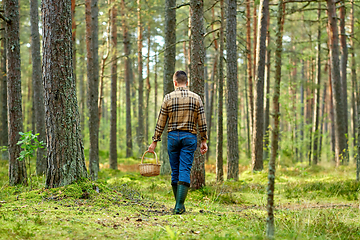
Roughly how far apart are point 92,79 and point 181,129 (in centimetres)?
669

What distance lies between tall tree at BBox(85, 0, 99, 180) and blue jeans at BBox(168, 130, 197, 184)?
6202mm

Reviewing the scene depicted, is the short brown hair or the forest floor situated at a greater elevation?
the short brown hair

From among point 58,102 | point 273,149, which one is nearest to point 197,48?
point 58,102

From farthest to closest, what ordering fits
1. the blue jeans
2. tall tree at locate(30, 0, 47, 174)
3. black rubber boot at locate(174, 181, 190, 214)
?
tall tree at locate(30, 0, 47, 174) < the blue jeans < black rubber boot at locate(174, 181, 190, 214)

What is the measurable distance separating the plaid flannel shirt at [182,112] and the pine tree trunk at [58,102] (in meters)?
1.60

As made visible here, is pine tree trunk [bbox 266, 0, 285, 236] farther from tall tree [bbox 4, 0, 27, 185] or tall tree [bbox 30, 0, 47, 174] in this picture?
tall tree [bbox 30, 0, 47, 174]

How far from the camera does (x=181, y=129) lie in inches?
186

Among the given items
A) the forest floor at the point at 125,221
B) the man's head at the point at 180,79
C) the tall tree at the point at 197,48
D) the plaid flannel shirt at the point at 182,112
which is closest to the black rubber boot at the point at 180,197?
the forest floor at the point at 125,221

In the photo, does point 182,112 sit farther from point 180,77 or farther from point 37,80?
point 37,80

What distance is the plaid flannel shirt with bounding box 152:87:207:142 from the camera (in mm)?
4752

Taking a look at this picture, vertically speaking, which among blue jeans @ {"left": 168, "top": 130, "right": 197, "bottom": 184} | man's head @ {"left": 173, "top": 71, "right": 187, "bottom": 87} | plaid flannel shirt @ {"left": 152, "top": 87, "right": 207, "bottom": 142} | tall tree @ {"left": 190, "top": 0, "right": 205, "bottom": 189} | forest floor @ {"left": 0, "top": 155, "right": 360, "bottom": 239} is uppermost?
tall tree @ {"left": 190, "top": 0, "right": 205, "bottom": 189}

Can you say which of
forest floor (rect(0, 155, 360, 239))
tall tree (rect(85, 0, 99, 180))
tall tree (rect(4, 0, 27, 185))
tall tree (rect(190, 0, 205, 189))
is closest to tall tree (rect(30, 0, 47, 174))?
tall tree (rect(85, 0, 99, 180))

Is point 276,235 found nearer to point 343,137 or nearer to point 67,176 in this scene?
point 67,176

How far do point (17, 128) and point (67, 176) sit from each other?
10.3 ft
